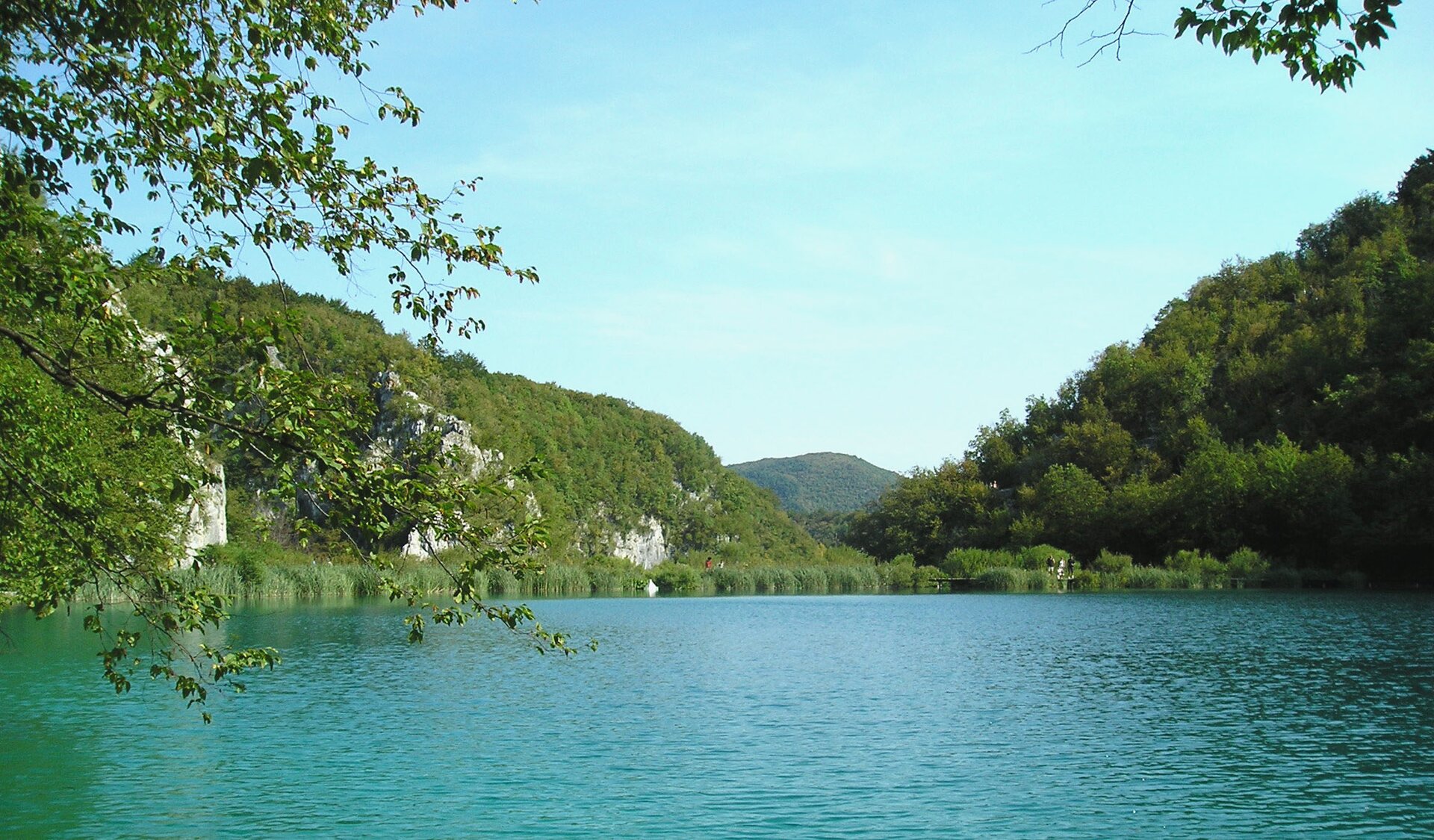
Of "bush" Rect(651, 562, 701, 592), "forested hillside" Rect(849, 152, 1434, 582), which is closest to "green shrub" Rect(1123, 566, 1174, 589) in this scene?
"forested hillside" Rect(849, 152, 1434, 582)

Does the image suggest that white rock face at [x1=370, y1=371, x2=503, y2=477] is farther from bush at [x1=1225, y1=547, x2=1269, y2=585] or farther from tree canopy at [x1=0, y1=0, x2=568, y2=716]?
tree canopy at [x1=0, y1=0, x2=568, y2=716]

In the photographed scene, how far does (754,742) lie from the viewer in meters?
12.9

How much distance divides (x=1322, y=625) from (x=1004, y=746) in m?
18.8

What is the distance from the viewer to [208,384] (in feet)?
17.7

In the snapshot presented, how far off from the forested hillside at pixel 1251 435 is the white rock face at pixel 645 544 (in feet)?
131

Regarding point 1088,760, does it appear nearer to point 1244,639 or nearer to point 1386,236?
point 1244,639

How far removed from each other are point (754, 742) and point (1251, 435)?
64840mm

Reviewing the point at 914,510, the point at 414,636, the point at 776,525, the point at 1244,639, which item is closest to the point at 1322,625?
the point at 1244,639

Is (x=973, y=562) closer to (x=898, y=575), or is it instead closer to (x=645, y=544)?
(x=898, y=575)

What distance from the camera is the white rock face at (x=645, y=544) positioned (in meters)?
121

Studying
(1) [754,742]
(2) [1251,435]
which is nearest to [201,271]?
(1) [754,742]

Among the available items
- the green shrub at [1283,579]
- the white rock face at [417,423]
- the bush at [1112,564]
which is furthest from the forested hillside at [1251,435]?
the white rock face at [417,423]

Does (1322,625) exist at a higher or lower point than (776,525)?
lower

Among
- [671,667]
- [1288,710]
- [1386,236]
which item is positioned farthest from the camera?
[1386,236]
